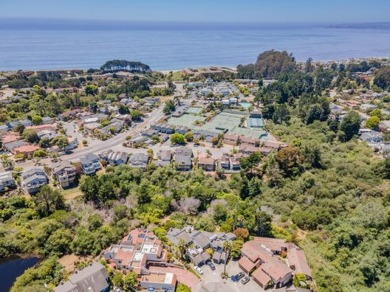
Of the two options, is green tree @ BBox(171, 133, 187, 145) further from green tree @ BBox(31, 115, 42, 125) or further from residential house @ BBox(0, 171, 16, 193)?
green tree @ BBox(31, 115, 42, 125)

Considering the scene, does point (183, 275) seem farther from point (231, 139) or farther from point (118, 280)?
point (231, 139)

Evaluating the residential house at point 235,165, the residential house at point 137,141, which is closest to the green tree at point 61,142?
the residential house at point 137,141

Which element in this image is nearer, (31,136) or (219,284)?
(219,284)

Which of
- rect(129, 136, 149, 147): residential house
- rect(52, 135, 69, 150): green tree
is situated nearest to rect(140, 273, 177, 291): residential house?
rect(129, 136, 149, 147): residential house

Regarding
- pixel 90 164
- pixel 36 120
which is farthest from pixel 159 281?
pixel 36 120

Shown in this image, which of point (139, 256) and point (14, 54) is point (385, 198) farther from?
point (14, 54)

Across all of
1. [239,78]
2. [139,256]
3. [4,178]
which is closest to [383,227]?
[139,256]

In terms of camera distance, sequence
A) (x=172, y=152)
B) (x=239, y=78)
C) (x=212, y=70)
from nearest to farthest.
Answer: (x=172, y=152)
(x=239, y=78)
(x=212, y=70)
